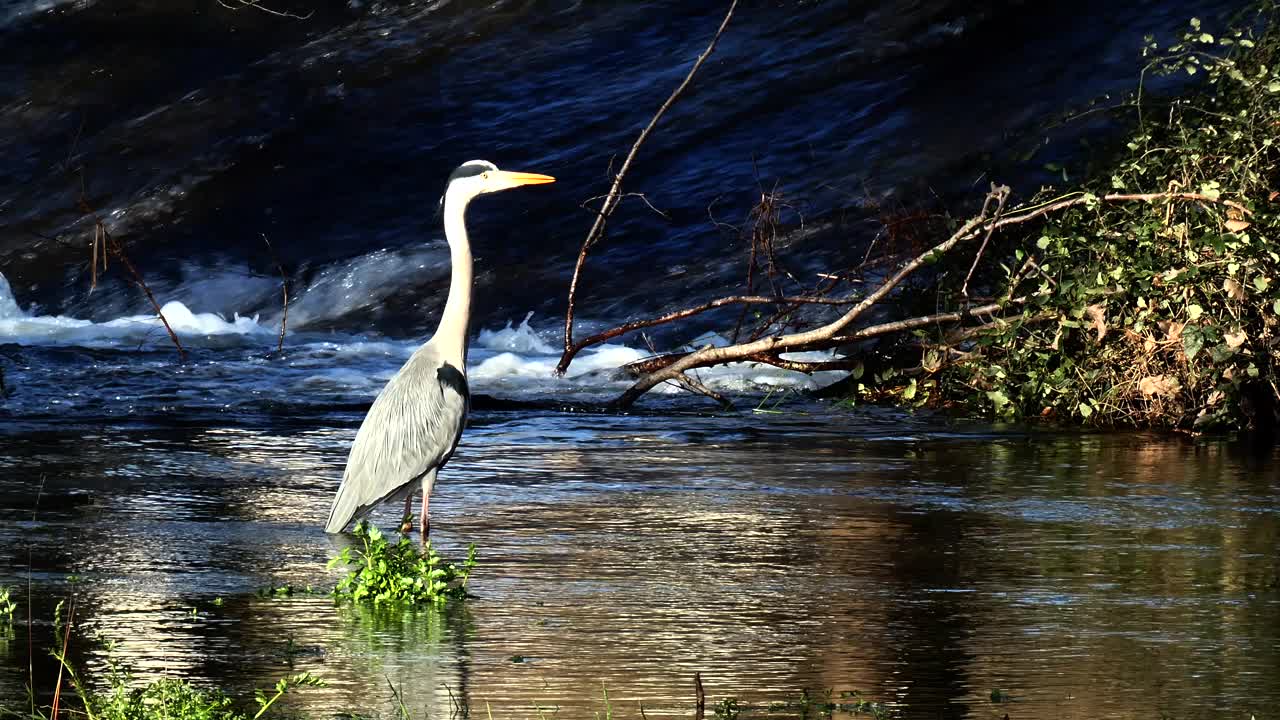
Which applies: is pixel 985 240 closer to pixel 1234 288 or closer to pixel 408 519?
pixel 1234 288

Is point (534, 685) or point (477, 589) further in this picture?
point (477, 589)

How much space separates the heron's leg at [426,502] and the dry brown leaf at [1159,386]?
16.9ft

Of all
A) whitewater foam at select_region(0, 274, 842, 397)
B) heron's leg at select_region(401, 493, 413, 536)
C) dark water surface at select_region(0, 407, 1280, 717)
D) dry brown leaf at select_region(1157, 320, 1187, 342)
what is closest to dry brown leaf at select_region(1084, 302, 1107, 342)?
dry brown leaf at select_region(1157, 320, 1187, 342)

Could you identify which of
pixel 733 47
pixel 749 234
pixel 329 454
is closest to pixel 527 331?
pixel 749 234

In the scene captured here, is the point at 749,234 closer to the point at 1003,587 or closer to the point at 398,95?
the point at 398,95

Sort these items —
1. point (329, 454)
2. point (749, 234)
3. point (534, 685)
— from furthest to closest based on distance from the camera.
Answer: point (749, 234), point (329, 454), point (534, 685)

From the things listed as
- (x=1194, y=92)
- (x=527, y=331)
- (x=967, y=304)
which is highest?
(x=1194, y=92)

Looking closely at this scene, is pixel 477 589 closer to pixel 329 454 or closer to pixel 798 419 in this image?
pixel 329 454

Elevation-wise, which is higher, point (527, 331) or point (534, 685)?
point (534, 685)

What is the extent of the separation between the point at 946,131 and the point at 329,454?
13009 millimetres

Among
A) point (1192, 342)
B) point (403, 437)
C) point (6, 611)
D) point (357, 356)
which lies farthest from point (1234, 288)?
point (357, 356)

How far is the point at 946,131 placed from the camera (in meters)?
23.2

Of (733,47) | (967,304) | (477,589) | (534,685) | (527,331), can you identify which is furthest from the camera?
(733,47)

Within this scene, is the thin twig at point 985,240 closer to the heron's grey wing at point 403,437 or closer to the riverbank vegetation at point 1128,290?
the riverbank vegetation at point 1128,290
